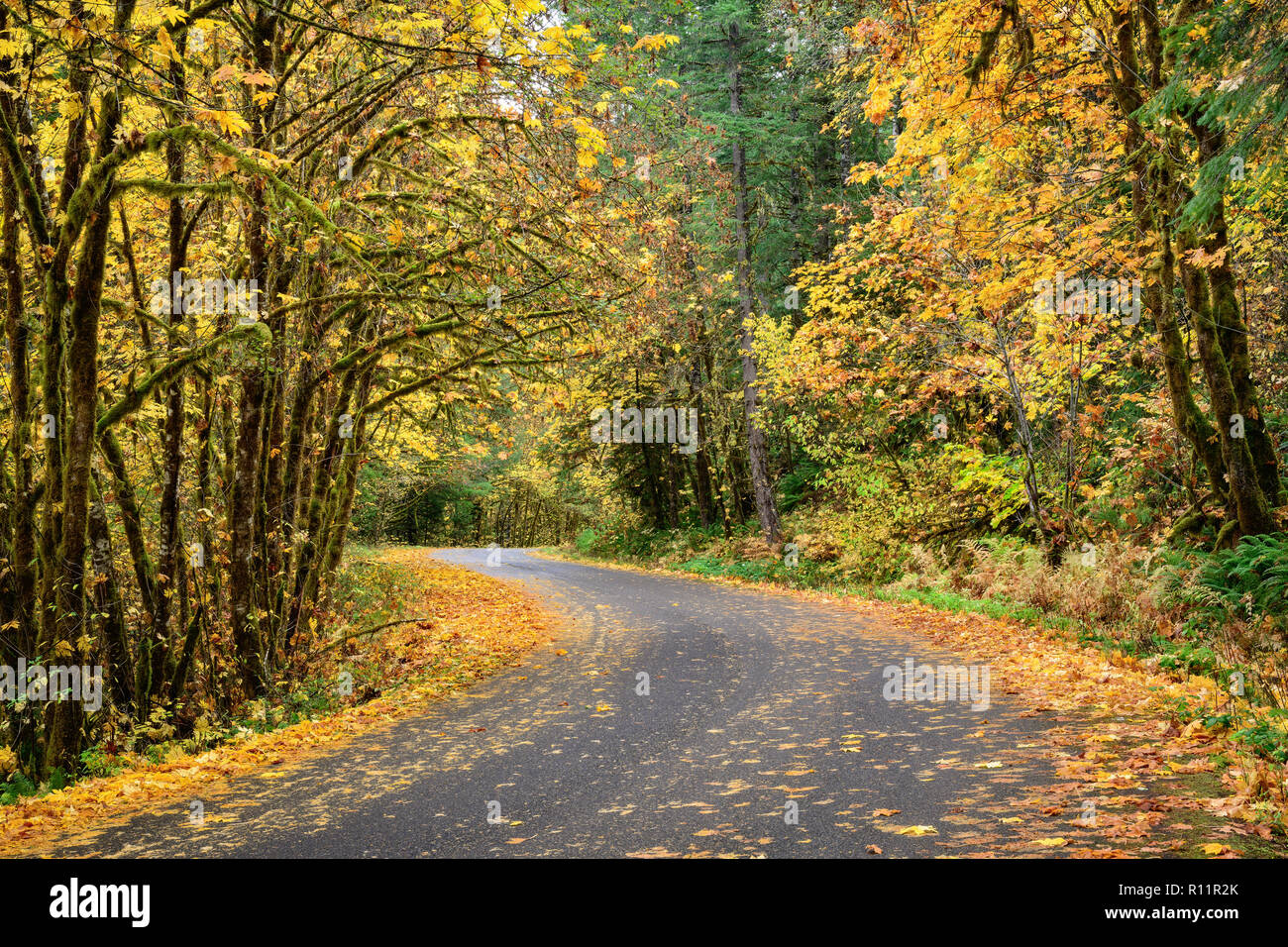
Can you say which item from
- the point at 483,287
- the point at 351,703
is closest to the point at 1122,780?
the point at 483,287

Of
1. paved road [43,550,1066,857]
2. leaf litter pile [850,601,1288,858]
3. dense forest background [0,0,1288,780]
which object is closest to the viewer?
leaf litter pile [850,601,1288,858]

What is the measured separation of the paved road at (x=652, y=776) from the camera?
4543mm

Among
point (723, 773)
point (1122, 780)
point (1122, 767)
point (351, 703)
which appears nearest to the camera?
point (1122, 780)

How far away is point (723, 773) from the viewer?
19.0ft

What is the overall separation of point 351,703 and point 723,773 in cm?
536

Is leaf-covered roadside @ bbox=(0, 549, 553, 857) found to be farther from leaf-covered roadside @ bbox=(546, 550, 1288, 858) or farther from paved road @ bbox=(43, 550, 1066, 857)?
leaf-covered roadside @ bbox=(546, 550, 1288, 858)

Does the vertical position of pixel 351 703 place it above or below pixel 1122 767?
below

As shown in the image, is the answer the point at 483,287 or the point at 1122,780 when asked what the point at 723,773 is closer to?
the point at 1122,780

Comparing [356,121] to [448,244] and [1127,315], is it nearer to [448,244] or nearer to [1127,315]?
[448,244]

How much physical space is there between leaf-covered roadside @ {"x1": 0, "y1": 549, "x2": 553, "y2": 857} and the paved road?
468 millimetres

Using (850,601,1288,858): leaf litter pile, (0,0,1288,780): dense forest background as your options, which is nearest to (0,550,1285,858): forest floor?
(850,601,1288,858): leaf litter pile

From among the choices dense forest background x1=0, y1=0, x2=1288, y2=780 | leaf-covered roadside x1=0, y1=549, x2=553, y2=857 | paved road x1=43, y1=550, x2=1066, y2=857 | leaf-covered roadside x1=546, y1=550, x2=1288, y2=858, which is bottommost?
leaf-covered roadside x1=0, y1=549, x2=553, y2=857

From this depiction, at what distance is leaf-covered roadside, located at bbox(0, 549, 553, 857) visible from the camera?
5.75 m
